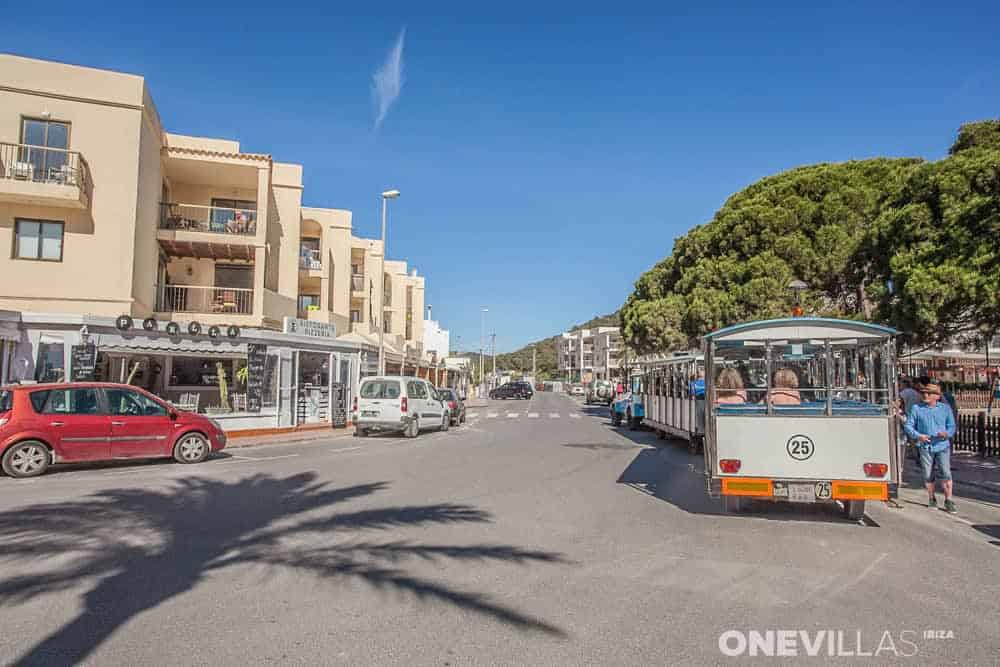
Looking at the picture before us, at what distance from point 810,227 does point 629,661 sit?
2301 cm

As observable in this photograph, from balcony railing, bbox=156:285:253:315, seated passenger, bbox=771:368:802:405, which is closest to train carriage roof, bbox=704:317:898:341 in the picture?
seated passenger, bbox=771:368:802:405

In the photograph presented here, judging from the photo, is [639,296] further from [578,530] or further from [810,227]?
[578,530]

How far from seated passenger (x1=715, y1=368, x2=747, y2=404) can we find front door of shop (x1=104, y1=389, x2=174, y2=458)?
399 inches

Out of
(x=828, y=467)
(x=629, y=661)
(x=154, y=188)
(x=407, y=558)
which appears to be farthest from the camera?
(x=154, y=188)

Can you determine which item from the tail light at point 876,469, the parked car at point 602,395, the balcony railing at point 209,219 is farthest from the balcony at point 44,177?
the parked car at point 602,395

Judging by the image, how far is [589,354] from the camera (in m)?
132

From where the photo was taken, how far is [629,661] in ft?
13.5

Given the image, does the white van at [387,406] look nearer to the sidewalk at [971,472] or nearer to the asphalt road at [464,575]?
the asphalt road at [464,575]

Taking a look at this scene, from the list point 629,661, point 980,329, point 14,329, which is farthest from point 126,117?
point 980,329

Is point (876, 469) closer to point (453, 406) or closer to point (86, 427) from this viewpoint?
point (86, 427)

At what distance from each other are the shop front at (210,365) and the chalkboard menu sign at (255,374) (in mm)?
30

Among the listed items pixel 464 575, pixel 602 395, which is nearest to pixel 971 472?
pixel 464 575

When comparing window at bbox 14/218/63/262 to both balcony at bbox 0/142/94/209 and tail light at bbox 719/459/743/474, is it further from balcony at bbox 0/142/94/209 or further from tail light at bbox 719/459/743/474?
tail light at bbox 719/459/743/474

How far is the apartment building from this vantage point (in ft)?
366
